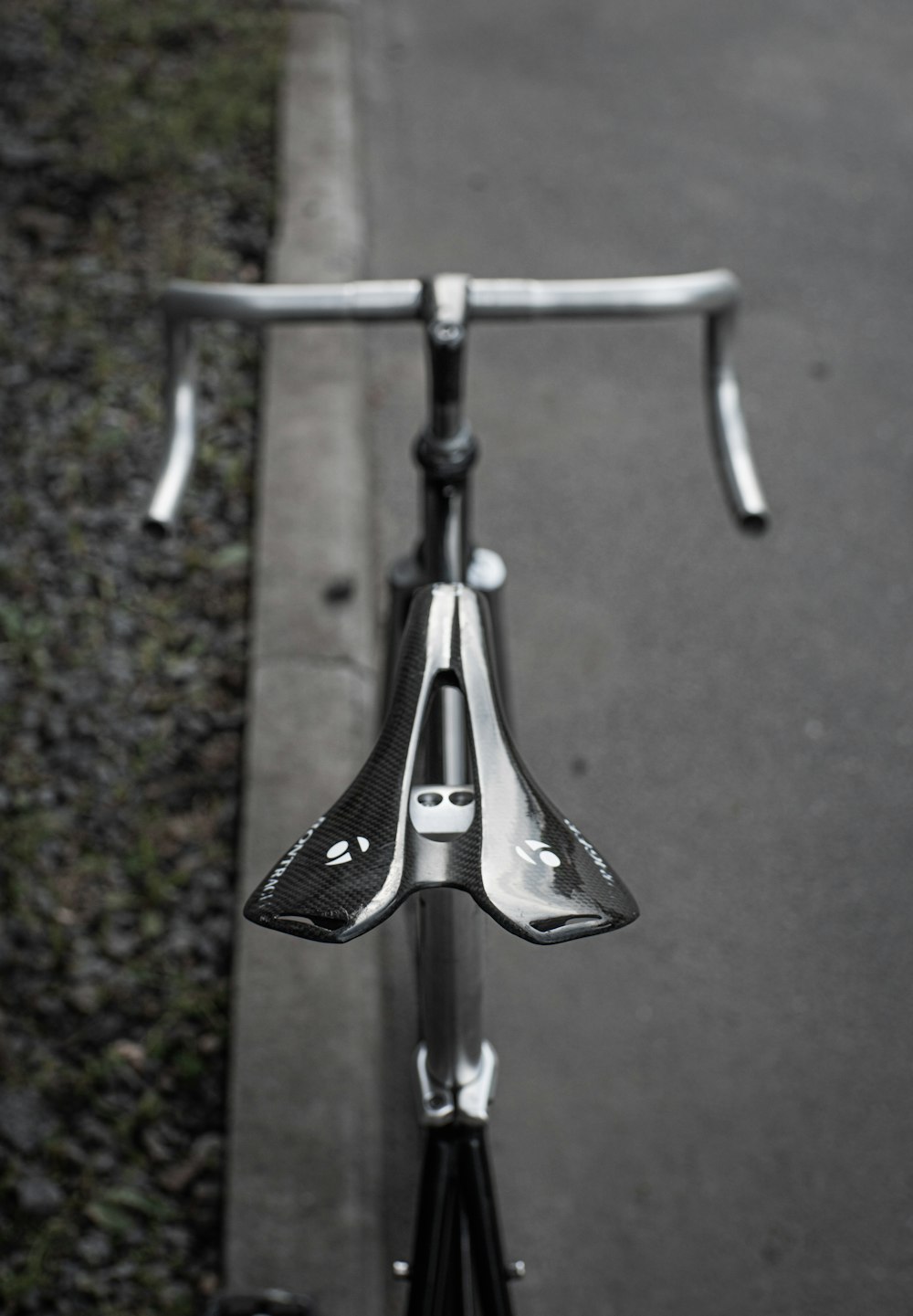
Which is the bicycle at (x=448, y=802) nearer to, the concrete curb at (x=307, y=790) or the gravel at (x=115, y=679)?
the concrete curb at (x=307, y=790)

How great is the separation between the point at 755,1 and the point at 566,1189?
606cm

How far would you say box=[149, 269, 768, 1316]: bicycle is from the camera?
107 cm

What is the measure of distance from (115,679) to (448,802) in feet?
7.34

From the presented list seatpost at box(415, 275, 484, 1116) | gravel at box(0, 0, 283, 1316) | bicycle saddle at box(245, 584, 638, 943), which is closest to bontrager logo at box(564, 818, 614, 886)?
bicycle saddle at box(245, 584, 638, 943)

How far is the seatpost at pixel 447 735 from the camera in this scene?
4.21ft

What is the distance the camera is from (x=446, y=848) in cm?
110

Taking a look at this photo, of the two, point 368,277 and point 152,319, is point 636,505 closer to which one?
point 368,277

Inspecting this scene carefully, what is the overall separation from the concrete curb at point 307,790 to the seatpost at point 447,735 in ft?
3.44

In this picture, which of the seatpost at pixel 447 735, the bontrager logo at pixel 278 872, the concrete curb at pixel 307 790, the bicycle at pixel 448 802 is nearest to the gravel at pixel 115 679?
the concrete curb at pixel 307 790

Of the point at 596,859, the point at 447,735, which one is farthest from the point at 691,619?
the point at 596,859

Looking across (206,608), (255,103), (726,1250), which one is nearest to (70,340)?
(206,608)

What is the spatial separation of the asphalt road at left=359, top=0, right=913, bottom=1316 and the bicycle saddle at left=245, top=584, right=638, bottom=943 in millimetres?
1530

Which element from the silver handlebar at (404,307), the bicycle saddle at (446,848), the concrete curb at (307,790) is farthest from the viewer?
the concrete curb at (307,790)

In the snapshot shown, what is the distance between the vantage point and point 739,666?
11.4 ft
